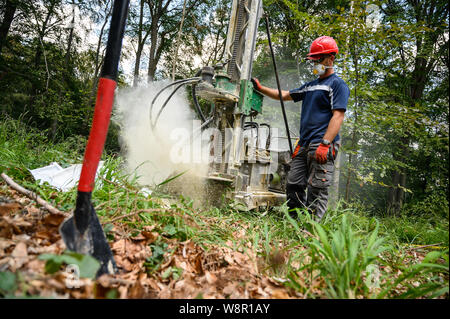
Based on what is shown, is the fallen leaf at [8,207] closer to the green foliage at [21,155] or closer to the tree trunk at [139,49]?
the green foliage at [21,155]

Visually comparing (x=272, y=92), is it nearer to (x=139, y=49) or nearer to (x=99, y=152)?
(x=99, y=152)

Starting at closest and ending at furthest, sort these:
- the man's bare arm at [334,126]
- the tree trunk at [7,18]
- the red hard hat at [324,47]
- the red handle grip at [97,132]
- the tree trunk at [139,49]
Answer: the red handle grip at [97,132] < the man's bare arm at [334,126] < the red hard hat at [324,47] < the tree trunk at [7,18] < the tree trunk at [139,49]

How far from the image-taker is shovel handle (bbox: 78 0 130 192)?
46.6 inches

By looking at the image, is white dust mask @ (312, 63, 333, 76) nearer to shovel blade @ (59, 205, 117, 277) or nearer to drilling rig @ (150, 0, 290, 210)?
drilling rig @ (150, 0, 290, 210)

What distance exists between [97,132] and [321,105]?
101 inches

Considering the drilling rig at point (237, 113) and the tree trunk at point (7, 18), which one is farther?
the tree trunk at point (7, 18)

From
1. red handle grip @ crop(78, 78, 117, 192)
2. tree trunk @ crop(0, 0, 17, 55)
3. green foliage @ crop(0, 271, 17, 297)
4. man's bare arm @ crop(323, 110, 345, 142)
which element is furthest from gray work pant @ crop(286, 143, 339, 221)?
tree trunk @ crop(0, 0, 17, 55)

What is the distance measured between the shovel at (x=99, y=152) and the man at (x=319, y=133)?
214cm

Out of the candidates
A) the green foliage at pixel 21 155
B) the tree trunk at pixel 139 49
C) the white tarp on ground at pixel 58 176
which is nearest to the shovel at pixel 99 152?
the white tarp on ground at pixel 58 176

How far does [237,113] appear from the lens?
3.37 meters

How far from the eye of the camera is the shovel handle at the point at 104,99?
118 cm
